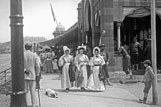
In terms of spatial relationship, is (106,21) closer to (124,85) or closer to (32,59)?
(124,85)

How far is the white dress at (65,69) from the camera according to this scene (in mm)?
9908

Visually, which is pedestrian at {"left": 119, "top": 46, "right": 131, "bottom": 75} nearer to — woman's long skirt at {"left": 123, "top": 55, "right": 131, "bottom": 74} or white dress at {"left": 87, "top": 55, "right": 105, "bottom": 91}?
woman's long skirt at {"left": 123, "top": 55, "right": 131, "bottom": 74}

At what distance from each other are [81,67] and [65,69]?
0.57 metres

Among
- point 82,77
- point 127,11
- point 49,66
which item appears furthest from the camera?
point 49,66

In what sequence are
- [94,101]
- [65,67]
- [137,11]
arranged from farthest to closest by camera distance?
[137,11] < [65,67] < [94,101]

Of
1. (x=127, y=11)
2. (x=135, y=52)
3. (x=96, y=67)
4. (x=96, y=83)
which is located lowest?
(x=96, y=83)

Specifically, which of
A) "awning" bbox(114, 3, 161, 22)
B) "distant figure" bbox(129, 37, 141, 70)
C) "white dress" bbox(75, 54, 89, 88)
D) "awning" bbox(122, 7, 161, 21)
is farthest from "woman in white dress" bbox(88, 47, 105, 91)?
"distant figure" bbox(129, 37, 141, 70)

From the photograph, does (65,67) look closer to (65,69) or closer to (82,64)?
(65,69)

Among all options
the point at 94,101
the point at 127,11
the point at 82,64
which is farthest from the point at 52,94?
the point at 127,11

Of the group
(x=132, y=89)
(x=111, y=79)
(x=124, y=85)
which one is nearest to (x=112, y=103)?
(x=132, y=89)

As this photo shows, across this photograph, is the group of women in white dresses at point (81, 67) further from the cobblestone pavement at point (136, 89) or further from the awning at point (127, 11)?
the awning at point (127, 11)

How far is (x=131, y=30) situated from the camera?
64.8 feet

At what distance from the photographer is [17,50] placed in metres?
4.58

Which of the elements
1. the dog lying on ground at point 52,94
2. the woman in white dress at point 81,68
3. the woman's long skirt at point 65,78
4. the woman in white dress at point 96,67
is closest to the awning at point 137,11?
the woman in white dress at point 96,67
